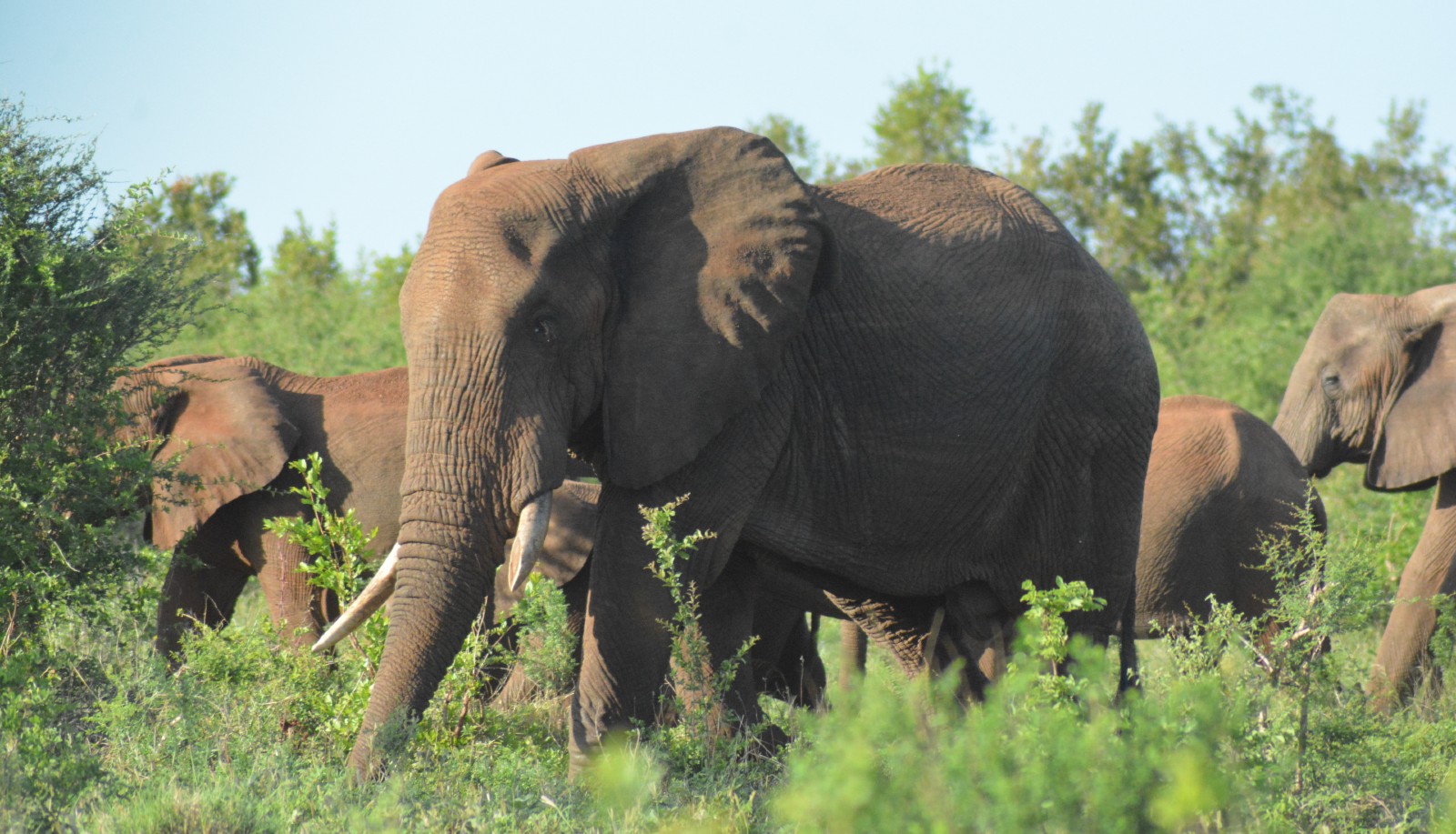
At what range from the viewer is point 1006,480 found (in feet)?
18.3

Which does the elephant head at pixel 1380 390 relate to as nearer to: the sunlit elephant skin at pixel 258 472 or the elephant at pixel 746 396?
the elephant at pixel 746 396

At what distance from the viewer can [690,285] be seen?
192 inches

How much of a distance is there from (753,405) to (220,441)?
3516mm

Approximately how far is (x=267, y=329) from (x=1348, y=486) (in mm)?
9324

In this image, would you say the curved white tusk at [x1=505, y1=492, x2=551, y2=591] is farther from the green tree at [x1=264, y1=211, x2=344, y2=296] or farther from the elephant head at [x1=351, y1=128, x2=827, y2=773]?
the green tree at [x1=264, y1=211, x2=344, y2=296]

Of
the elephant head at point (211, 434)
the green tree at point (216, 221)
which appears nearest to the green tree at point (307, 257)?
the green tree at point (216, 221)

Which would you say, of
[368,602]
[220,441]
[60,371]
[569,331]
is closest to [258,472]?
[220,441]

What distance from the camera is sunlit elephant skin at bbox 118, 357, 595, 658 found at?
7.61m

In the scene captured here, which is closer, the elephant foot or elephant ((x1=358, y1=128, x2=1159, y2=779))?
elephant ((x1=358, y1=128, x2=1159, y2=779))

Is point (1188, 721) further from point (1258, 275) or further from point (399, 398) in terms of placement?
point (1258, 275)

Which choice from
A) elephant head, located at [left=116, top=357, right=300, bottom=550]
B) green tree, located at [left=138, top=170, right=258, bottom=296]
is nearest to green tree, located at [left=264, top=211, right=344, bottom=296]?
green tree, located at [left=138, top=170, right=258, bottom=296]

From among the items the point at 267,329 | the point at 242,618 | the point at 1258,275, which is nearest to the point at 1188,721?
the point at 242,618

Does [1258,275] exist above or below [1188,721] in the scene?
above

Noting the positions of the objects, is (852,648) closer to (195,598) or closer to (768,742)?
(768,742)
